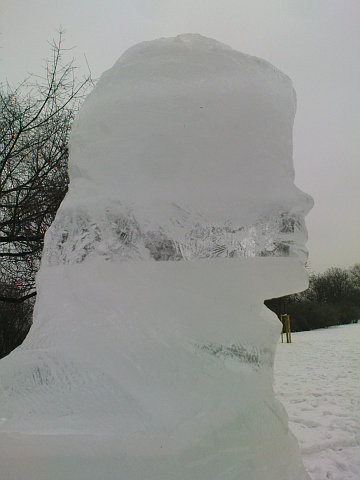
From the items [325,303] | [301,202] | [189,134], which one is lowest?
[325,303]

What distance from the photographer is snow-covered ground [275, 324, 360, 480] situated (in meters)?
2.51

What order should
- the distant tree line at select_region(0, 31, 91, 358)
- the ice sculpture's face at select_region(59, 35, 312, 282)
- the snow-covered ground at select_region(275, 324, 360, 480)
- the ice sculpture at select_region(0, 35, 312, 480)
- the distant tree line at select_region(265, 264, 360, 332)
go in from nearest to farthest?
the ice sculpture at select_region(0, 35, 312, 480) < the ice sculpture's face at select_region(59, 35, 312, 282) < the snow-covered ground at select_region(275, 324, 360, 480) < the distant tree line at select_region(0, 31, 91, 358) < the distant tree line at select_region(265, 264, 360, 332)

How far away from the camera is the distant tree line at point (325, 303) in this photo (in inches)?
893

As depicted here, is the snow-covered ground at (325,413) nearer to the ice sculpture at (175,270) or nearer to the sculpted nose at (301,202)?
the ice sculpture at (175,270)

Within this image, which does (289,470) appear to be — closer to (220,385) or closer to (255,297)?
(220,385)

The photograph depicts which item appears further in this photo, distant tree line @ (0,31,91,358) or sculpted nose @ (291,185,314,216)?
distant tree line @ (0,31,91,358)

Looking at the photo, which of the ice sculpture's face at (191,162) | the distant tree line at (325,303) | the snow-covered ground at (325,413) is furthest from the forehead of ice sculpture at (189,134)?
the distant tree line at (325,303)

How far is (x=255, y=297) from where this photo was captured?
140 centimetres

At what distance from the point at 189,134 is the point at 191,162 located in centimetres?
10

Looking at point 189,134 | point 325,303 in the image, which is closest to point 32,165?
point 189,134

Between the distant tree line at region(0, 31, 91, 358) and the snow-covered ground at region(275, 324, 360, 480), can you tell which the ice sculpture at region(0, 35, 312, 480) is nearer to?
the snow-covered ground at region(275, 324, 360, 480)

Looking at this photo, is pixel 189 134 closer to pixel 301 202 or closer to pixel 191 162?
pixel 191 162

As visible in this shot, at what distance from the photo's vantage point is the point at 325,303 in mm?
28703

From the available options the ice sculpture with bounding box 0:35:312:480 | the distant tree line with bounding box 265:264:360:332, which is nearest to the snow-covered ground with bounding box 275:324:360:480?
the ice sculpture with bounding box 0:35:312:480
